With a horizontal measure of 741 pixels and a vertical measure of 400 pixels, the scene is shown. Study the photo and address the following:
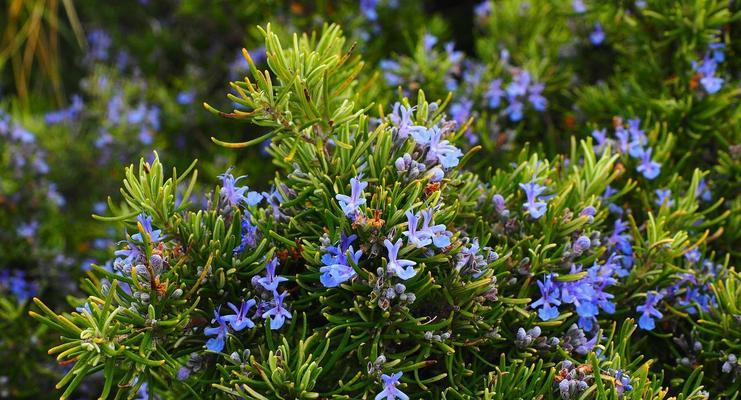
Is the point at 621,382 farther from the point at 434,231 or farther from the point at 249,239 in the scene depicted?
the point at 249,239

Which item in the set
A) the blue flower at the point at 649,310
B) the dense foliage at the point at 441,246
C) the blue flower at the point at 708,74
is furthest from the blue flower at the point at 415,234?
the blue flower at the point at 708,74

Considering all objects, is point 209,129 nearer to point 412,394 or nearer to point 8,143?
point 8,143

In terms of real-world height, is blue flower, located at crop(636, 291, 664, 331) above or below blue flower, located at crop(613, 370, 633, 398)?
above

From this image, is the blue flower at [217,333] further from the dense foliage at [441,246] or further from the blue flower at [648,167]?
the blue flower at [648,167]

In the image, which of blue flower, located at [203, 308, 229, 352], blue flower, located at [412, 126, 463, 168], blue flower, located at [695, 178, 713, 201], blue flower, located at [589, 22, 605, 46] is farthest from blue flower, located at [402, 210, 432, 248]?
blue flower, located at [589, 22, 605, 46]

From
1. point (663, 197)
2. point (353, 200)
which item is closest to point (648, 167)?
point (663, 197)

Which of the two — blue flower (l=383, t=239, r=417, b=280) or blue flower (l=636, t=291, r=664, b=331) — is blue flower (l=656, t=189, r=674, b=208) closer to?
blue flower (l=636, t=291, r=664, b=331)
